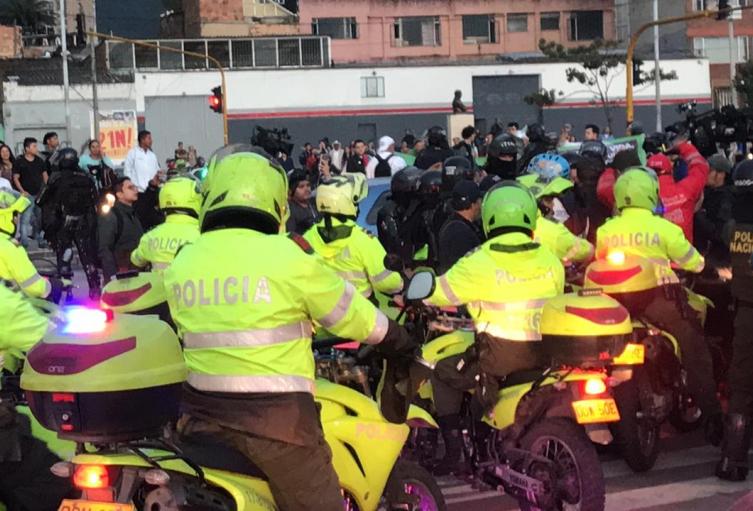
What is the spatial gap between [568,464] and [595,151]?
678 cm

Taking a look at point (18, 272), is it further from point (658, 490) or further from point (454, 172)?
point (454, 172)

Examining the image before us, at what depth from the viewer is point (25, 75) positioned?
57812 millimetres

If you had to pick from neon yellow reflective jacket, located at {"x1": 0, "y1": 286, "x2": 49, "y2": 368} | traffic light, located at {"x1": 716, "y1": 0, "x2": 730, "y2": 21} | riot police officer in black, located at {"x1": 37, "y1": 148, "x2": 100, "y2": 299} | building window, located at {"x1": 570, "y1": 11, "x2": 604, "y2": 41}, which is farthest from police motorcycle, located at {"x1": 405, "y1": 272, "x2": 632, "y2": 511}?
building window, located at {"x1": 570, "y1": 11, "x2": 604, "y2": 41}

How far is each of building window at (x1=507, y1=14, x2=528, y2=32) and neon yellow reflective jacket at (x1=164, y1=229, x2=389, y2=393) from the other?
68760 millimetres

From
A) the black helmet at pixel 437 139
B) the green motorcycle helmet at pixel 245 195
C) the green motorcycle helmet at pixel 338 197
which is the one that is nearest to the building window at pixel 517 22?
the black helmet at pixel 437 139

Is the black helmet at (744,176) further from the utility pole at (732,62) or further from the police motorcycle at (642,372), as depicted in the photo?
the utility pole at (732,62)

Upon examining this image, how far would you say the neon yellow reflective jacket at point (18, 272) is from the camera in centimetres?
823

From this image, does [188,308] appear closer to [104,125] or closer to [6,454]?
[6,454]

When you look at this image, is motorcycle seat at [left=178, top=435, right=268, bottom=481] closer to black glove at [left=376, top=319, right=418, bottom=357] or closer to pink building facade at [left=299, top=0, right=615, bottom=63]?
black glove at [left=376, top=319, right=418, bottom=357]

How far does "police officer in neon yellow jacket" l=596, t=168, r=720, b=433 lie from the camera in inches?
341

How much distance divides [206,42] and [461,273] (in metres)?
52.2

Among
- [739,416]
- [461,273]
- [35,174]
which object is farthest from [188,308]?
[35,174]

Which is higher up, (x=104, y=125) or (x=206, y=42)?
(x=206, y=42)

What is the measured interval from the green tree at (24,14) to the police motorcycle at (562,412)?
6841 centimetres
